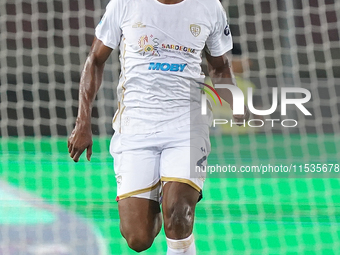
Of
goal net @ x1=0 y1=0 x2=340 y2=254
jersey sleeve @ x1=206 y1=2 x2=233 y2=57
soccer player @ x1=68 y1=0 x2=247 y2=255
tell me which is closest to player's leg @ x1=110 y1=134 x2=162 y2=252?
soccer player @ x1=68 y1=0 x2=247 y2=255

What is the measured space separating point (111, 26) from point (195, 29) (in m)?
0.43

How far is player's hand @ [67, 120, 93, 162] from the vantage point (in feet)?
8.08

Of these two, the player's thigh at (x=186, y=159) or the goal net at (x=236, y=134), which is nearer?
the player's thigh at (x=186, y=159)

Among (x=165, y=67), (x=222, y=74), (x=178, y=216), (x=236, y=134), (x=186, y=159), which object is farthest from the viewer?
(x=236, y=134)

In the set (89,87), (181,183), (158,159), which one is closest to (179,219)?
(181,183)

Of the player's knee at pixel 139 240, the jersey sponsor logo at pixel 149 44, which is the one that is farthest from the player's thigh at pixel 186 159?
the jersey sponsor logo at pixel 149 44

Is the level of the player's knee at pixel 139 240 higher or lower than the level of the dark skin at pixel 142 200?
lower

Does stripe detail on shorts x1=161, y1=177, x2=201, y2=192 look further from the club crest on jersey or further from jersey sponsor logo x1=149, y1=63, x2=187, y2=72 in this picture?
the club crest on jersey

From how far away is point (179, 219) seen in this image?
2283mm

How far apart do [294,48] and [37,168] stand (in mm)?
3452

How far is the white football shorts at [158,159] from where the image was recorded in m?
2.42

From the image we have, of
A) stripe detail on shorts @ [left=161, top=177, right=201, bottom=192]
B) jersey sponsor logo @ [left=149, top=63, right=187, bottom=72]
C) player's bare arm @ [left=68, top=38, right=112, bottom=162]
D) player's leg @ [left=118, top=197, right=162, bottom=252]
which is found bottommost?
player's leg @ [left=118, top=197, right=162, bottom=252]

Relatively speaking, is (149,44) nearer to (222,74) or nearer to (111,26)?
(111,26)

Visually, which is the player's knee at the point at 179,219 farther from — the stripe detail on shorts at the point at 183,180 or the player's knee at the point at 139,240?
the player's knee at the point at 139,240
